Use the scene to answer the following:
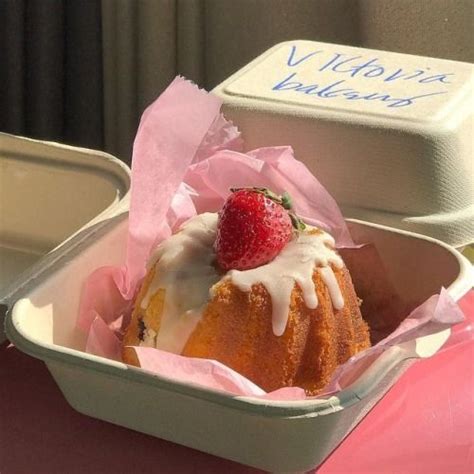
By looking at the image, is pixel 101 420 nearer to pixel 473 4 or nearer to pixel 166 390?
pixel 166 390

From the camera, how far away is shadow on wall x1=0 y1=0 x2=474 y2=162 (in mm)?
1347

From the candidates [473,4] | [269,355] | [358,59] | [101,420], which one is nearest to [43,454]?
[101,420]

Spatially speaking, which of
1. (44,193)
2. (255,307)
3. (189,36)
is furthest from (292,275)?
(189,36)

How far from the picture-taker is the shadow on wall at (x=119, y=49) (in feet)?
4.42

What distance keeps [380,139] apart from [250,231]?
183 mm

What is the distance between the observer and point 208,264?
617 mm

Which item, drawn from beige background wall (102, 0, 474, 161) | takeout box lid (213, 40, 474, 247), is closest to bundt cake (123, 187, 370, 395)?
takeout box lid (213, 40, 474, 247)

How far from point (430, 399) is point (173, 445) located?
183mm

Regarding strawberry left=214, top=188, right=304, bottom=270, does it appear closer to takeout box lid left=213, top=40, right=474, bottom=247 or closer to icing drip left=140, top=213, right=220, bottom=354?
icing drip left=140, top=213, right=220, bottom=354

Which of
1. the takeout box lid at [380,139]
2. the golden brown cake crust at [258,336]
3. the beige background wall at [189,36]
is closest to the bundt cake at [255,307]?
the golden brown cake crust at [258,336]

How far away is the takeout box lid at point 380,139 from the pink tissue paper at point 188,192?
0.03 m

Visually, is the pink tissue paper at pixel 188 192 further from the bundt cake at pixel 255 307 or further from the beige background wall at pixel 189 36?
the beige background wall at pixel 189 36

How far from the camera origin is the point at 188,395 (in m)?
0.51

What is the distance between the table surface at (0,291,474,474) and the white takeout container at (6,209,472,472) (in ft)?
0.09
